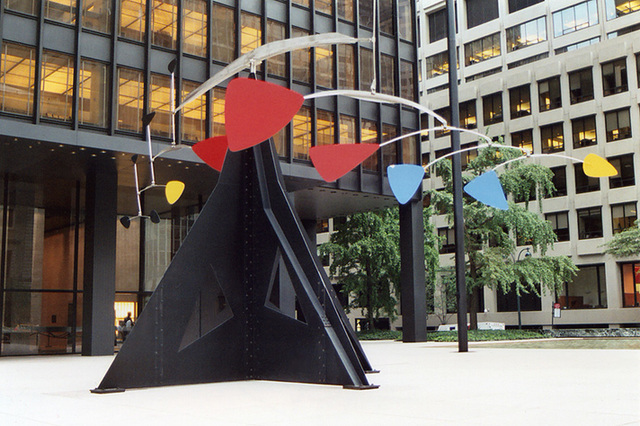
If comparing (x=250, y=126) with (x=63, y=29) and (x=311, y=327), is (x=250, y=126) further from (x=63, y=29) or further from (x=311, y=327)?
(x=63, y=29)

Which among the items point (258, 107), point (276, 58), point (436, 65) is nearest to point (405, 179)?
point (258, 107)

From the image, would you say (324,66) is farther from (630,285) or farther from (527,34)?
(527,34)

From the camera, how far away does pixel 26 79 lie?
24.4m

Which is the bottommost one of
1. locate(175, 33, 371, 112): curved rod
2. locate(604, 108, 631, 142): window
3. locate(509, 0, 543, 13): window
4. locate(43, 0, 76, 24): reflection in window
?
locate(175, 33, 371, 112): curved rod

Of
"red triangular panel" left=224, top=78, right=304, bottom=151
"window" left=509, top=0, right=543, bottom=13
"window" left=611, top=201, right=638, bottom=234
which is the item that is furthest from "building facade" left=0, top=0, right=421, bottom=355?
"window" left=509, top=0, right=543, bottom=13

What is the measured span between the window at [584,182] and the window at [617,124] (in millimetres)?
3470

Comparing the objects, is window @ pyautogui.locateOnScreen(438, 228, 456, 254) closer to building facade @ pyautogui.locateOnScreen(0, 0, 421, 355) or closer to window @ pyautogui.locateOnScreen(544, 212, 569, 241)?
window @ pyautogui.locateOnScreen(544, 212, 569, 241)

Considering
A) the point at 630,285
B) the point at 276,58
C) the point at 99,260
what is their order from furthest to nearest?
the point at 630,285 < the point at 276,58 < the point at 99,260

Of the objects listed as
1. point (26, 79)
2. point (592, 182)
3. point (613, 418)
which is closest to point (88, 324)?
point (26, 79)

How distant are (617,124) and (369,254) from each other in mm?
28453

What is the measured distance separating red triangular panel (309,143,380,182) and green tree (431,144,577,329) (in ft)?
80.3

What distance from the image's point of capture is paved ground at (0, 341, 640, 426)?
25.3 ft

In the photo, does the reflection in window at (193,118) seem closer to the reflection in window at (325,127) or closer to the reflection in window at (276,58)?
the reflection in window at (276,58)

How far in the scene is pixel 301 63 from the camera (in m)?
32.6
